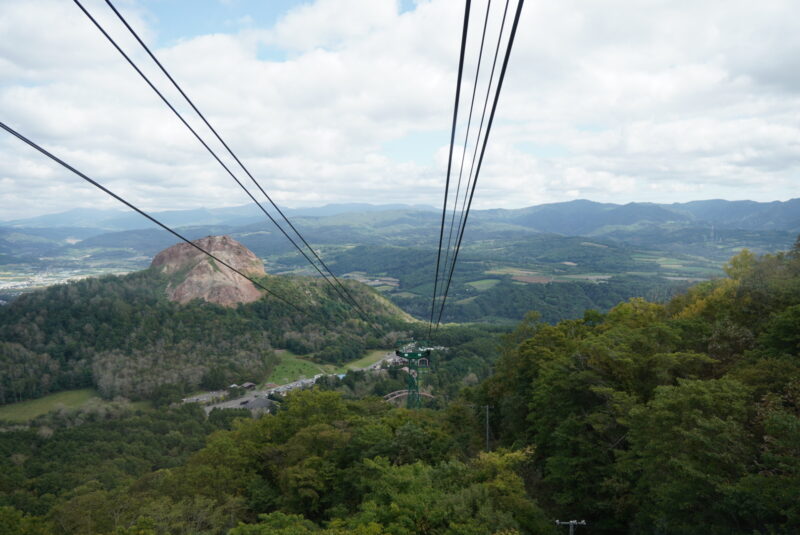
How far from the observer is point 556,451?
2294cm

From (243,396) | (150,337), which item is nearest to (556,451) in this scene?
(243,396)

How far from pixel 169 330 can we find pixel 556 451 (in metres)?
125

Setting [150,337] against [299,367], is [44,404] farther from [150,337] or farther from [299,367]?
[299,367]

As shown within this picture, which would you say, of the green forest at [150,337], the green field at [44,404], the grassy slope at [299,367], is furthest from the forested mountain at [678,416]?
the green field at [44,404]

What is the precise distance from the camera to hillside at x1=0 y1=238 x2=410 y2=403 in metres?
108

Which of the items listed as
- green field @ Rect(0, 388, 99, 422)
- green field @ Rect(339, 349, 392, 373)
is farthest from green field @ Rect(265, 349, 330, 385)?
green field @ Rect(0, 388, 99, 422)

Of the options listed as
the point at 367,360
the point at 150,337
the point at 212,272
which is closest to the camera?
the point at 150,337

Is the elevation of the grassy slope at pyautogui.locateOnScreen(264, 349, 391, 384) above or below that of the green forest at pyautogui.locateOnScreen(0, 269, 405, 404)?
below

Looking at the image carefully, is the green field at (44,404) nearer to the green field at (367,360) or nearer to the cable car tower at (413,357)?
the green field at (367,360)

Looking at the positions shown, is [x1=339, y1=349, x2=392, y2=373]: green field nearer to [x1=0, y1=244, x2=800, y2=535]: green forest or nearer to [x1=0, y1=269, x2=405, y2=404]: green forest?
[x1=0, y1=269, x2=405, y2=404]: green forest

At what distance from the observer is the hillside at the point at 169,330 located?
354 ft

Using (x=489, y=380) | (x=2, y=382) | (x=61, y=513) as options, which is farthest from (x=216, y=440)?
(x=2, y=382)

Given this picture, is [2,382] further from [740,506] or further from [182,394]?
[740,506]

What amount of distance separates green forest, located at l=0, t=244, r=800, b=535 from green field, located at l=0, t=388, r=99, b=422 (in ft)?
175
